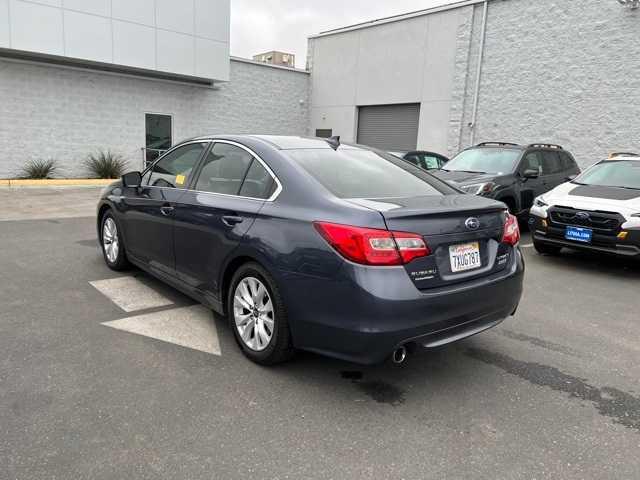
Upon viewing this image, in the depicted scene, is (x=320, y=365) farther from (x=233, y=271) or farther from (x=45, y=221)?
(x=45, y=221)

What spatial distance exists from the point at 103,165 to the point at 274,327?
1471cm

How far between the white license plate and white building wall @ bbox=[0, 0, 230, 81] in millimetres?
14137

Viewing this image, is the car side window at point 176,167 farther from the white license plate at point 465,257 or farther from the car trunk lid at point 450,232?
the white license plate at point 465,257

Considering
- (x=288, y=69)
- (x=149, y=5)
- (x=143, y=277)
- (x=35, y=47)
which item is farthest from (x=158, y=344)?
(x=288, y=69)

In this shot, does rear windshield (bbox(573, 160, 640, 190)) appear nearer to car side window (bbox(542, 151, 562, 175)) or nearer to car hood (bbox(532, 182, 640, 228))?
car hood (bbox(532, 182, 640, 228))

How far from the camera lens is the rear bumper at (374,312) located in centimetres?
280

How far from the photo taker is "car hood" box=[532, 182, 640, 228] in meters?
6.32

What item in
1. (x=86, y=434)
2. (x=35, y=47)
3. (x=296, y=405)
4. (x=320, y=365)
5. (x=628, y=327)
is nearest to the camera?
(x=86, y=434)

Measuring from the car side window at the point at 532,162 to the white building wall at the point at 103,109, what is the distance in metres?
12.5

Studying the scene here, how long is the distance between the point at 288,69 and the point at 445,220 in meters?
19.4

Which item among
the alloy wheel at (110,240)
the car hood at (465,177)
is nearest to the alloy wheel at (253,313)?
the alloy wheel at (110,240)

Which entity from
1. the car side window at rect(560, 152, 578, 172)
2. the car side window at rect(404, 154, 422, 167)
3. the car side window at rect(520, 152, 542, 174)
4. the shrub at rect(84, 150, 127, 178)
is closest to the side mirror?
the car side window at rect(520, 152, 542, 174)

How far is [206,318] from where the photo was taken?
4359mm

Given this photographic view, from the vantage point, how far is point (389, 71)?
743 inches
